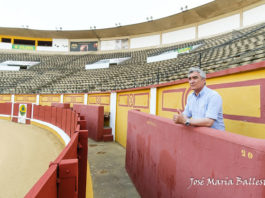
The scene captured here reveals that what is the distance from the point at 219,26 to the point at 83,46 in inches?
682

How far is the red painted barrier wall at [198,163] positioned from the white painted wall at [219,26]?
15.2m

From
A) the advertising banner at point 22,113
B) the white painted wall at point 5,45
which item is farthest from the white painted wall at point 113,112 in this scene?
the white painted wall at point 5,45

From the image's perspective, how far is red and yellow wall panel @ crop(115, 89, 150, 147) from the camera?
5.70 m

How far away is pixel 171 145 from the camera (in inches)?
75.8

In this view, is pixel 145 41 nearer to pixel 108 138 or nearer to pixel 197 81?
pixel 108 138

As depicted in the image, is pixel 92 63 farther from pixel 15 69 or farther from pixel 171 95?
pixel 171 95

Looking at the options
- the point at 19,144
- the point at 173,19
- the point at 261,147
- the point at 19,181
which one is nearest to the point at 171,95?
the point at 261,147

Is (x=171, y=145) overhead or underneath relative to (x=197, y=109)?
underneath

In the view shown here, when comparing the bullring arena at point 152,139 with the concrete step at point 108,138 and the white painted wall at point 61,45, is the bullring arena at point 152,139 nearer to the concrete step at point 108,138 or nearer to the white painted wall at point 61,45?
the concrete step at point 108,138

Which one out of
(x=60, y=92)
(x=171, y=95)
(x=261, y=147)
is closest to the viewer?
(x=261, y=147)

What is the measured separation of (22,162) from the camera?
427cm

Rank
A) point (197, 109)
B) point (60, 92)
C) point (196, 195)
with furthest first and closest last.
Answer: point (60, 92) < point (197, 109) < point (196, 195)

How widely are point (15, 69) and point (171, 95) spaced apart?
21.3m

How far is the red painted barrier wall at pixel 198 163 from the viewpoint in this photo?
953 millimetres
